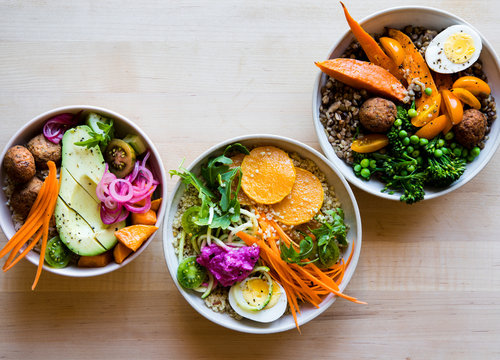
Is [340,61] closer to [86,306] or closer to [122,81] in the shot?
[122,81]

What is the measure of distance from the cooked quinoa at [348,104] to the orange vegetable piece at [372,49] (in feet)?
0.24

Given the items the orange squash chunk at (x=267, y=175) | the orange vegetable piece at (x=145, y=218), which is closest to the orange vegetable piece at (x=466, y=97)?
the orange squash chunk at (x=267, y=175)

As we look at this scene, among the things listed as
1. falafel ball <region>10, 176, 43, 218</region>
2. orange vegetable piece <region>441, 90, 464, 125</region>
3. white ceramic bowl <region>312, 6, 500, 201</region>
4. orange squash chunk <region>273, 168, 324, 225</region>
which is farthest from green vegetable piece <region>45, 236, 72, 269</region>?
orange vegetable piece <region>441, 90, 464, 125</region>

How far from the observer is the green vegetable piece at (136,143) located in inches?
88.2

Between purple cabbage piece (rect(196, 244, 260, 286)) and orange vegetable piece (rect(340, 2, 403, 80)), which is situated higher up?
orange vegetable piece (rect(340, 2, 403, 80))

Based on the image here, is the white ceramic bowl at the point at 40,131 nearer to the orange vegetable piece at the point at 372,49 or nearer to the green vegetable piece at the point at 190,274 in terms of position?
the green vegetable piece at the point at 190,274

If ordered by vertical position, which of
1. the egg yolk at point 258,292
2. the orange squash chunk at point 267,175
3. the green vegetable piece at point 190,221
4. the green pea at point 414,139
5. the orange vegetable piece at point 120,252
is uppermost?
the green pea at point 414,139

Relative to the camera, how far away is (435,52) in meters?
2.31

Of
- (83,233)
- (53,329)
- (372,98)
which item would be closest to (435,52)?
(372,98)

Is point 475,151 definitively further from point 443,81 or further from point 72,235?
point 72,235

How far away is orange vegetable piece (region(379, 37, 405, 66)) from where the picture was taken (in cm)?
230

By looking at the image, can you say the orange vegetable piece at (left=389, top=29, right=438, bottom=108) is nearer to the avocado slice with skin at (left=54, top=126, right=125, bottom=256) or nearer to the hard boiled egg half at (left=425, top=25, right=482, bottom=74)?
the hard boiled egg half at (left=425, top=25, right=482, bottom=74)

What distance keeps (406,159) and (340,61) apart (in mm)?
618

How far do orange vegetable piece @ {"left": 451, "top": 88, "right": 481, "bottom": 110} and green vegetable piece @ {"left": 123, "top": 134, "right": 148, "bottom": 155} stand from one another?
164cm
